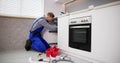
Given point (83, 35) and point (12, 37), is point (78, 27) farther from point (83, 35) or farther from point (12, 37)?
point (12, 37)

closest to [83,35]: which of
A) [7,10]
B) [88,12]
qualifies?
[88,12]

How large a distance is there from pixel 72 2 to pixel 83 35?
1507 millimetres

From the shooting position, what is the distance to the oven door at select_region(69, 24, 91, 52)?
5.61ft

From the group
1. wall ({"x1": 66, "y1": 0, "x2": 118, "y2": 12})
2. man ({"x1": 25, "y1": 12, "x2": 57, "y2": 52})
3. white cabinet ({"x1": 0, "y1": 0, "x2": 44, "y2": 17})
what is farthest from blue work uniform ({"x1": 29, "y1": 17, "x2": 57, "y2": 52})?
wall ({"x1": 66, "y1": 0, "x2": 118, "y2": 12})

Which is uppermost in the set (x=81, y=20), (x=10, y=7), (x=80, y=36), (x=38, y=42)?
(x=10, y=7)

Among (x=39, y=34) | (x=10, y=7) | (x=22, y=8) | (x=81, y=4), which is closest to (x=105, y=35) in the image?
(x=81, y=4)

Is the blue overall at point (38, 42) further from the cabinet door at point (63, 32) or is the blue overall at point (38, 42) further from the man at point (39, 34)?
the cabinet door at point (63, 32)

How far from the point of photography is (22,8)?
316 centimetres

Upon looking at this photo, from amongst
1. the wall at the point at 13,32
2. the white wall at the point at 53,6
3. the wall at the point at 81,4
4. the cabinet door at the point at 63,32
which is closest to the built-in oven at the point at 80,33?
the cabinet door at the point at 63,32

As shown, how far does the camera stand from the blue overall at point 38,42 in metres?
2.60

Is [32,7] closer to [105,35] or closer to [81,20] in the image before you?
[81,20]

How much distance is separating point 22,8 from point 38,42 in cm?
112

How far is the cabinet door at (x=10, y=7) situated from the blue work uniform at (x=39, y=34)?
2.49 ft

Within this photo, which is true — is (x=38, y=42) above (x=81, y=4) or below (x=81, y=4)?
below
